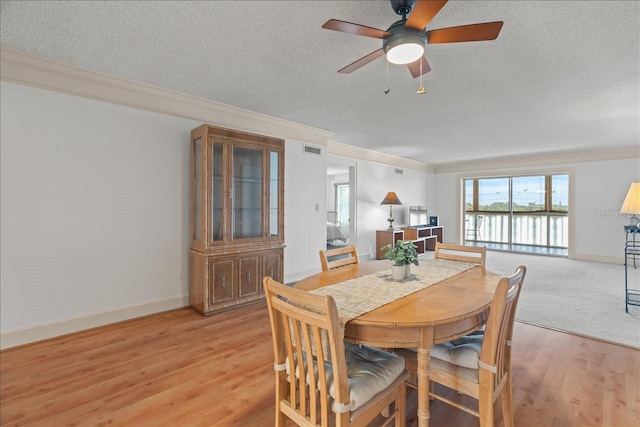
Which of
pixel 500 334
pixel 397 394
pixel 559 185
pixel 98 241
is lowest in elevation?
pixel 397 394

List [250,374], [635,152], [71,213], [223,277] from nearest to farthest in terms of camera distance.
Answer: [250,374]
[71,213]
[223,277]
[635,152]

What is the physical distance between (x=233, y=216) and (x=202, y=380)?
6.05ft

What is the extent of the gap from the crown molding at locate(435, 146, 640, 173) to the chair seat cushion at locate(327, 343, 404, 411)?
7.46 m

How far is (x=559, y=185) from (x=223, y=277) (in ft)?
26.6

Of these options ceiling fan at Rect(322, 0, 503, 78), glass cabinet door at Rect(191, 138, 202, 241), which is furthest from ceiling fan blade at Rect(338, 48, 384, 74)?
glass cabinet door at Rect(191, 138, 202, 241)

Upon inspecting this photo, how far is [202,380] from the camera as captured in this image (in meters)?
2.09

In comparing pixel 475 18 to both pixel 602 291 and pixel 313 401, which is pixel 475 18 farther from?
pixel 602 291

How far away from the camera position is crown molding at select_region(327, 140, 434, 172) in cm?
573

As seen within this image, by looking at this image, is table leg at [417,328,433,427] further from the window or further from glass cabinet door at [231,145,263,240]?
the window

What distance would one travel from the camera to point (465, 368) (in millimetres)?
1458

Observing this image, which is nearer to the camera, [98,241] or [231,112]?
[98,241]

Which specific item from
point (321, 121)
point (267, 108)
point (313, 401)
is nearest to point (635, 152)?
point (321, 121)

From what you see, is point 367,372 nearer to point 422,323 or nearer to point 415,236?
point 422,323

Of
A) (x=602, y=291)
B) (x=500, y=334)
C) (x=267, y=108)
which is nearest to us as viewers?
(x=500, y=334)
